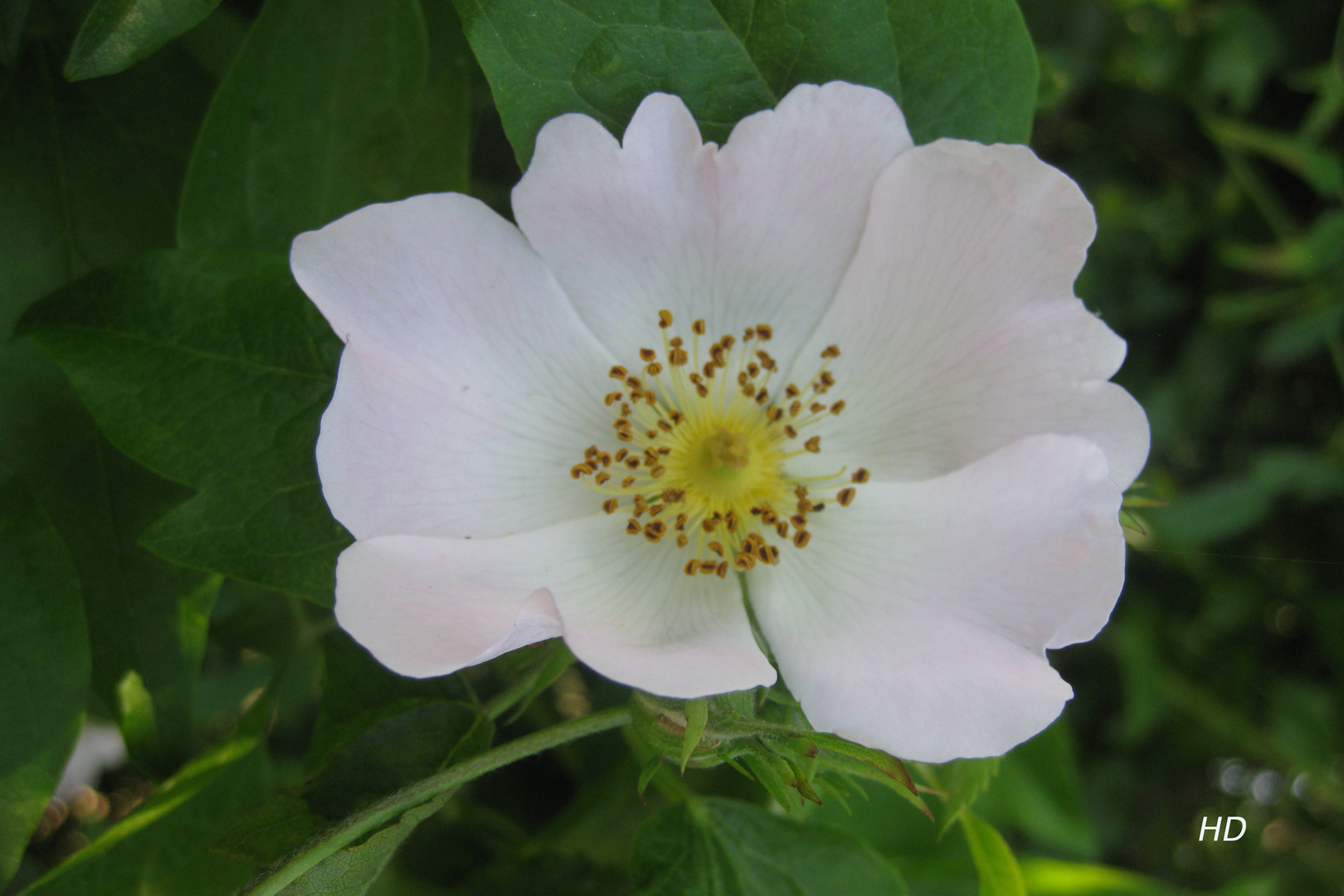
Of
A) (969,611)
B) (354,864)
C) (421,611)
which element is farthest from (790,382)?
(354,864)

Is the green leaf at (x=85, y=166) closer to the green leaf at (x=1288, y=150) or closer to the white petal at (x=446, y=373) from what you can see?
the white petal at (x=446, y=373)

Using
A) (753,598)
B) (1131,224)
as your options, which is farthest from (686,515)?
(1131,224)

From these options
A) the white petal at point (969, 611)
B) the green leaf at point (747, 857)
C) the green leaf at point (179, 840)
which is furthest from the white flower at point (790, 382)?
the green leaf at point (179, 840)

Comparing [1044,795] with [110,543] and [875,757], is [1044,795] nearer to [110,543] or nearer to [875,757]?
[875,757]

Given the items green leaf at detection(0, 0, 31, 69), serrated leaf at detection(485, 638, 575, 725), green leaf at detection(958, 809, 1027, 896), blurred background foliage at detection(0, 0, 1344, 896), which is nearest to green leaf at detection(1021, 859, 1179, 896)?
blurred background foliage at detection(0, 0, 1344, 896)

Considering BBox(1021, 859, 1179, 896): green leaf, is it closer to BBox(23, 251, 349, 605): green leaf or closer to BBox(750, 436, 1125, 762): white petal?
BBox(750, 436, 1125, 762): white petal
